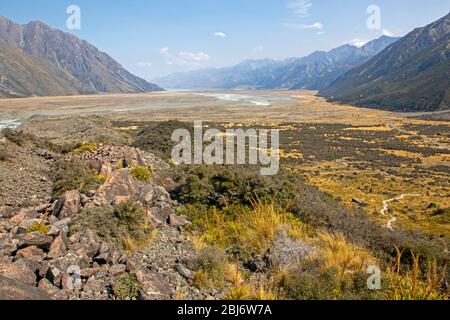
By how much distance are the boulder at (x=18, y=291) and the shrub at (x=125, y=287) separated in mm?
995

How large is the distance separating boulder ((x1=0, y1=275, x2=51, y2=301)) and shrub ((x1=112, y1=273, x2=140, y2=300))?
39.2 inches

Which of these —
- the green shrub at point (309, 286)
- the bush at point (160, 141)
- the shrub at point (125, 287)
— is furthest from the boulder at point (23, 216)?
the bush at point (160, 141)

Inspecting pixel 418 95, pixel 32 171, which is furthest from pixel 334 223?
pixel 418 95

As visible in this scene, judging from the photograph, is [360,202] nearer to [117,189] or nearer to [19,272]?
[117,189]

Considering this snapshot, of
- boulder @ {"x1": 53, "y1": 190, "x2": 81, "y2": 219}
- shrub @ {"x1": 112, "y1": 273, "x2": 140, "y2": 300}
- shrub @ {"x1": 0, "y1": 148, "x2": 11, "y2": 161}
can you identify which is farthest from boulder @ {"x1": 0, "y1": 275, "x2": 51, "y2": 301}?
shrub @ {"x1": 0, "y1": 148, "x2": 11, "y2": 161}

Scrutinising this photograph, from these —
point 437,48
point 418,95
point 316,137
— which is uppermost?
point 437,48

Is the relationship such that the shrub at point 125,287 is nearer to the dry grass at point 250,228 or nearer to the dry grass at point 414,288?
the dry grass at point 250,228

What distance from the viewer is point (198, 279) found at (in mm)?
6539

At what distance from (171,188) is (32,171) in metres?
8.27

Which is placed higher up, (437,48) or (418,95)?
(437,48)

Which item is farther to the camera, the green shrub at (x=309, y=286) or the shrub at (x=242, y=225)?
the shrub at (x=242, y=225)

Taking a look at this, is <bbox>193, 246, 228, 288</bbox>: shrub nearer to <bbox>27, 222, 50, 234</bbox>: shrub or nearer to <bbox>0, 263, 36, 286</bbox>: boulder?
<bbox>0, 263, 36, 286</bbox>: boulder

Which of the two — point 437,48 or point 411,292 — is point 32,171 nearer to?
point 411,292

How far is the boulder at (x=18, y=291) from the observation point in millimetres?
5238
